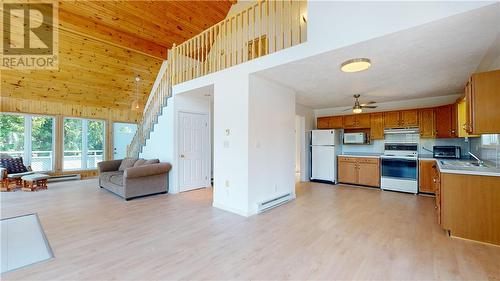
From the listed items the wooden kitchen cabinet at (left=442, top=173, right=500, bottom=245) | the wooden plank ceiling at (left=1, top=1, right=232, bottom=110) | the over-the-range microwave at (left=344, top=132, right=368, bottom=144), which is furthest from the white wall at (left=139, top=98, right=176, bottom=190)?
the wooden kitchen cabinet at (left=442, top=173, right=500, bottom=245)

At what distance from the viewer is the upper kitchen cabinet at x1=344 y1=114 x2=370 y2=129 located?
608 cm

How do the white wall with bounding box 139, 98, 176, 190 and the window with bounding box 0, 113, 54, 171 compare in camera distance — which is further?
the window with bounding box 0, 113, 54, 171

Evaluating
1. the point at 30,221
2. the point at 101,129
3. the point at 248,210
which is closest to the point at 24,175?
the point at 101,129

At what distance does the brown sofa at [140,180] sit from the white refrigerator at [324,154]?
13.5 feet

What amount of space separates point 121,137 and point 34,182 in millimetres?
2918

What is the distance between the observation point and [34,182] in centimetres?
572

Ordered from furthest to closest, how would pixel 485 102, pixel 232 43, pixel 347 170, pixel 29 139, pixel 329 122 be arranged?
pixel 329 122, pixel 29 139, pixel 347 170, pixel 232 43, pixel 485 102

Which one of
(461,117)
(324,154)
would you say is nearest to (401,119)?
(461,117)

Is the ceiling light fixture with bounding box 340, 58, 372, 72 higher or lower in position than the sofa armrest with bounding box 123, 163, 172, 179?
higher

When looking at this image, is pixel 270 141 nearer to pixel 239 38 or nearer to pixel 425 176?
pixel 239 38

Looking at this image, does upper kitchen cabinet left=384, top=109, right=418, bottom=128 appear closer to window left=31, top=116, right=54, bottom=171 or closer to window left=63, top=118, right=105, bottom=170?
window left=63, top=118, right=105, bottom=170

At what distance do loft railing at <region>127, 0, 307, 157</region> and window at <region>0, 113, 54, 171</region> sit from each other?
2348mm

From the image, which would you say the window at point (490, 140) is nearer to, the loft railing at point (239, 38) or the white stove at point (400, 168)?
the white stove at point (400, 168)

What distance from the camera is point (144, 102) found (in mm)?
7844
